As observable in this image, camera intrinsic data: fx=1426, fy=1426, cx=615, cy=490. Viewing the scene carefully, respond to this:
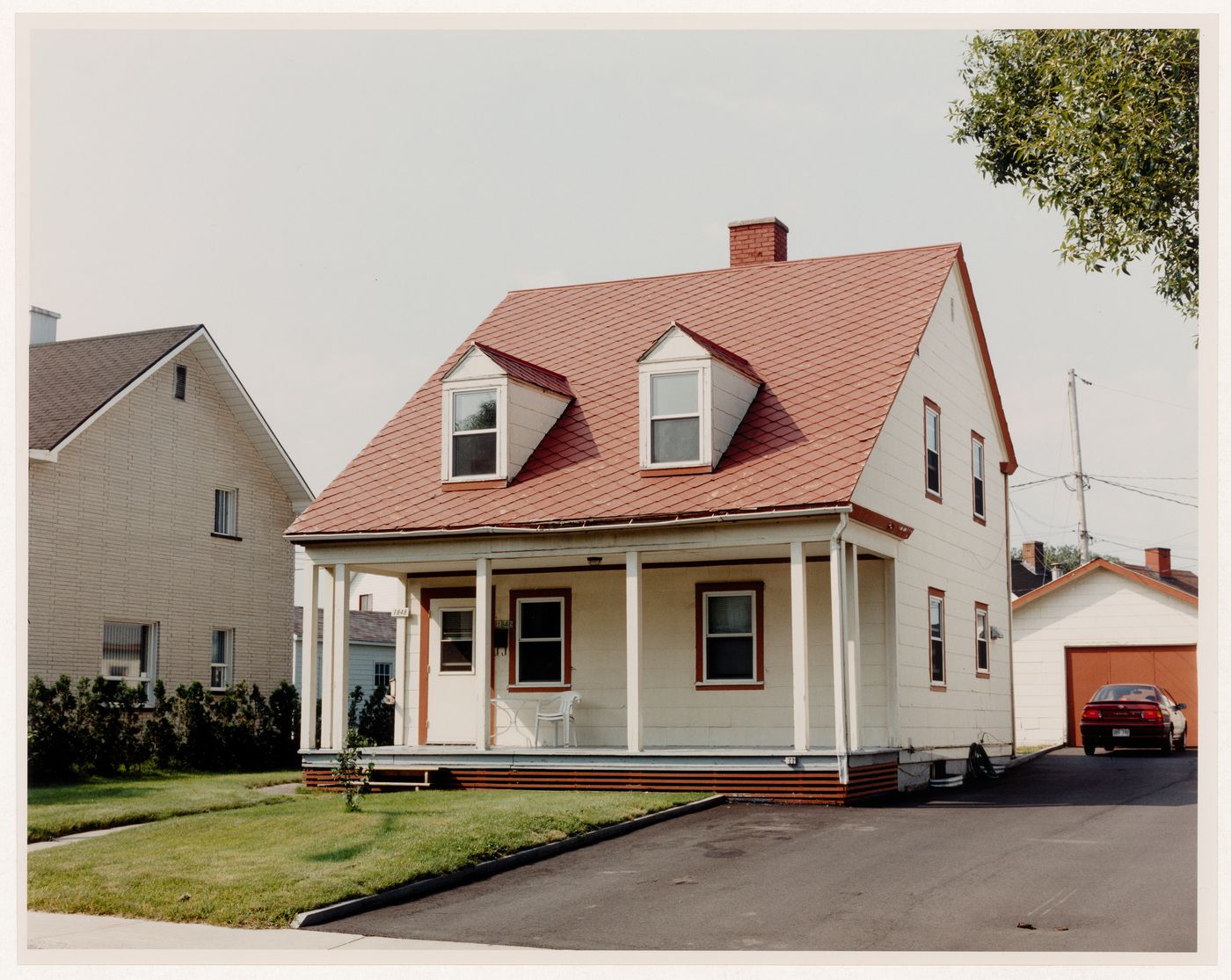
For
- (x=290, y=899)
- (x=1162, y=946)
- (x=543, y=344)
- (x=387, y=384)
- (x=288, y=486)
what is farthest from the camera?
(x=288, y=486)

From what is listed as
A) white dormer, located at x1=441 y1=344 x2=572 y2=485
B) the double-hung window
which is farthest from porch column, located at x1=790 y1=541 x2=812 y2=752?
the double-hung window

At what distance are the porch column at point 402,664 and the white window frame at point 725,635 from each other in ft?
14.5

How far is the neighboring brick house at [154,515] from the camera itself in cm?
2256

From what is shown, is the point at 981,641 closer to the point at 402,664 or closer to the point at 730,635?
the point at 730,635

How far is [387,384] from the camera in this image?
65.6 feet

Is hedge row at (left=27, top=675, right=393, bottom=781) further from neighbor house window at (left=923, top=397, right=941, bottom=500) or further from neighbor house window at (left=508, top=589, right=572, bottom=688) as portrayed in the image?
neighbor house window at (left=923, top=397, right=941, bottom=500)

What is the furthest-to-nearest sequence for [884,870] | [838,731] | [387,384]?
[387,384] → [838,731] → [884,870]

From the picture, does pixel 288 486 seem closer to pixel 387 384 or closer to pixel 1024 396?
pixel 387 384

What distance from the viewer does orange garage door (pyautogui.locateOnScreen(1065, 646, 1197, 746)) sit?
1089 inches

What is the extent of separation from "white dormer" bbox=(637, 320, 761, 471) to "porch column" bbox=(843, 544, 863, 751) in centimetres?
225

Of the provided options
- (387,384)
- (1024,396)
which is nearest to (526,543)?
(387,384)

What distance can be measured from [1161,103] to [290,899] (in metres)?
11.5

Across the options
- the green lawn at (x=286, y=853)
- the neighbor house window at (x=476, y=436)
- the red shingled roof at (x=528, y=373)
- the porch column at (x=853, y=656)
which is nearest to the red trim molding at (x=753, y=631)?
the porch column at (x=853, y=656)

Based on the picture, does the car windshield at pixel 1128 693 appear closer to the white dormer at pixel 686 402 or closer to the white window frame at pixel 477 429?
the white dormer at pixel 686 402
